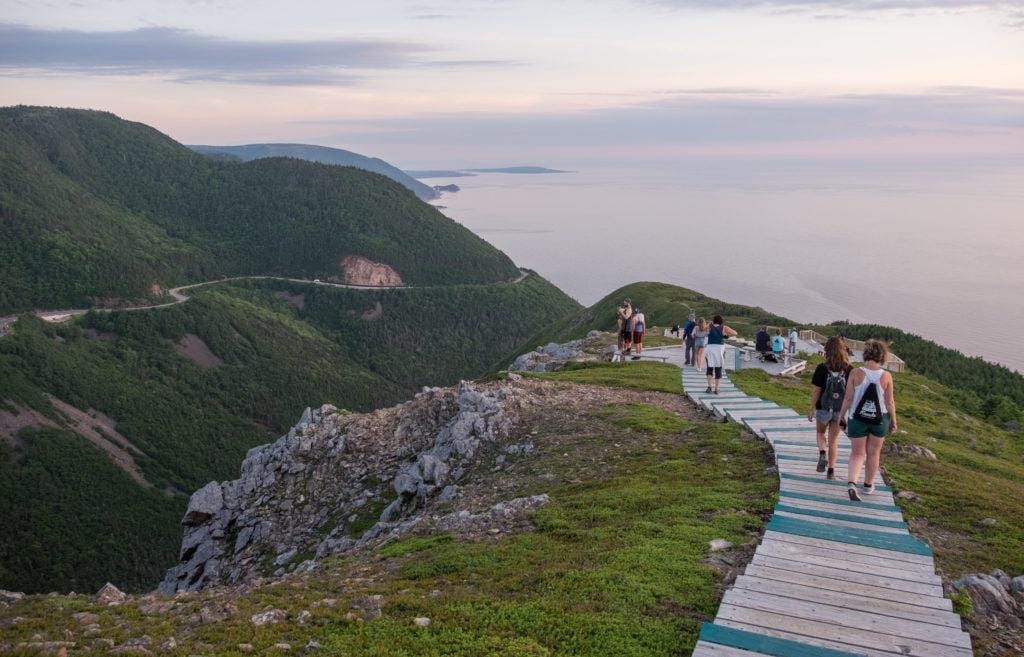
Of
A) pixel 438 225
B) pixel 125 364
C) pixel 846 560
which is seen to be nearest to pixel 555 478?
pixel 846 560

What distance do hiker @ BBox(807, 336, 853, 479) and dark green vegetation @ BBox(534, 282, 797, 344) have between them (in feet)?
87.5

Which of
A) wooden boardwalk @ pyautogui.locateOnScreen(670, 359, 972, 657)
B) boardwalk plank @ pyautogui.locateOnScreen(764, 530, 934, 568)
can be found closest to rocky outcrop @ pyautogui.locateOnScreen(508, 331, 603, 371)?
wooden boardwalk @ pyautogui.locateOnScreen(670, 359, 972, 657)

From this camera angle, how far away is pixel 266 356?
105 meters

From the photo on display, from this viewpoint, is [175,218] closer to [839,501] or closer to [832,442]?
[832,442]

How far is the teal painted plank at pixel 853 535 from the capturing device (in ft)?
30.2

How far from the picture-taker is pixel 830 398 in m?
12.1

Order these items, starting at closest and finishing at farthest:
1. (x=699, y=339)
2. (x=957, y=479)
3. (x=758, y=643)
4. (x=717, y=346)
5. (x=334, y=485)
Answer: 1. (x=758, y=643)
2. (x=957, y=479)
3. (x=717, y=346)
4. (x=334, y=485)
5. (x=699, y=339)

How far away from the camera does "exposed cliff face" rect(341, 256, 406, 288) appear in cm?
14088

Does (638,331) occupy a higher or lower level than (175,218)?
lower

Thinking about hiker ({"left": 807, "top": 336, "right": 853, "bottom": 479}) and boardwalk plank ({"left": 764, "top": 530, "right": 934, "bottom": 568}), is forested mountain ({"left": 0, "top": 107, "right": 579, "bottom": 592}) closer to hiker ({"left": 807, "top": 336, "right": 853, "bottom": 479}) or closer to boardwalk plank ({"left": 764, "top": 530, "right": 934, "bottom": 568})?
hiker ({"left": 807, "top": 336, "right": 853, "bottom": 479})

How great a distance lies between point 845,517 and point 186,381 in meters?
94.1

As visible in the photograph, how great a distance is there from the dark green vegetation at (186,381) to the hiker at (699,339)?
47169 millimetres

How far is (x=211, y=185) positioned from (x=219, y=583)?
169 metres

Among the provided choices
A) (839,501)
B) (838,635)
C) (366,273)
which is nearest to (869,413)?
(839,501)
